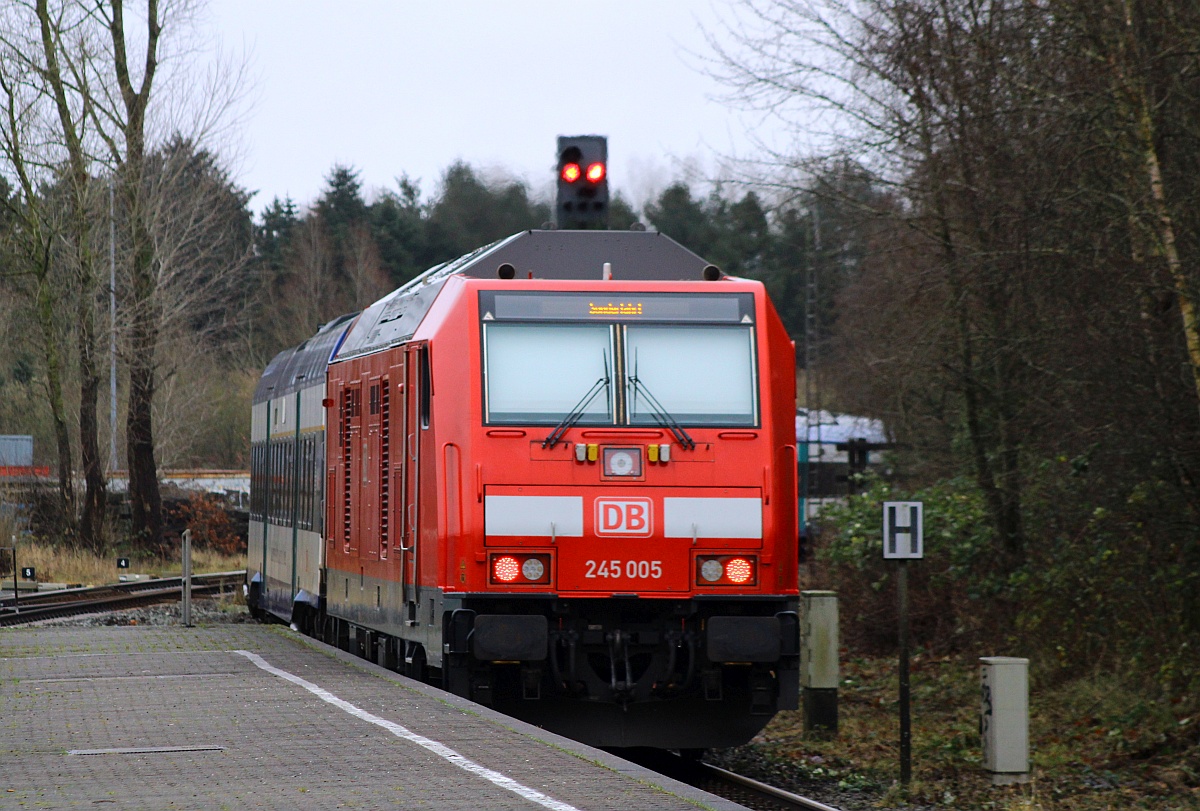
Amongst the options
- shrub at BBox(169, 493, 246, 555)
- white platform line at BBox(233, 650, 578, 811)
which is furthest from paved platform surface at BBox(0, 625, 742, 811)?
shrub at BBox(169, 493, 246, 555)

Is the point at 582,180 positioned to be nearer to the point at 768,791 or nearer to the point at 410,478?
the point at 410,478

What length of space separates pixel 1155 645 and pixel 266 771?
8760 millimetres

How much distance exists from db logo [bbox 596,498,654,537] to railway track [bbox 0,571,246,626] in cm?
1396

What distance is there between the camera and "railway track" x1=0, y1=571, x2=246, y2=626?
24.7 metres

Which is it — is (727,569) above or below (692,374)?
below

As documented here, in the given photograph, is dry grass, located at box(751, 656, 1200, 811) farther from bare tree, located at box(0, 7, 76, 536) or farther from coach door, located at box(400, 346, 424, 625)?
bare tree, located at box(0, 7, 76, 536)

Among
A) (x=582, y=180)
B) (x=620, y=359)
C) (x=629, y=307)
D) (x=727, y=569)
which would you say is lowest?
(x=727, y=569)

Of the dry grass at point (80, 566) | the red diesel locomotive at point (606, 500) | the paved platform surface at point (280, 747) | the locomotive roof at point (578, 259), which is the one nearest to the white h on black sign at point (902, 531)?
the red diesel locomotive at point (606, 500)

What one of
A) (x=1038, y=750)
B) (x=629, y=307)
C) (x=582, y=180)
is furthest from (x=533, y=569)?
(x=1038, y=750)

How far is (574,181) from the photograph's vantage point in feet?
45.0

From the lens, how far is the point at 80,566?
34.1 m

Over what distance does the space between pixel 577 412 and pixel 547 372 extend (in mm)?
351

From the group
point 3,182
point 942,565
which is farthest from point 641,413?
point 3,182

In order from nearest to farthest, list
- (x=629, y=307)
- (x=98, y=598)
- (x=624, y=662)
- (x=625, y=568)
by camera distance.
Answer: (x=625, y=568)
(x=624, y=662)
(x=629, y=307)
(x=98, y=598)
